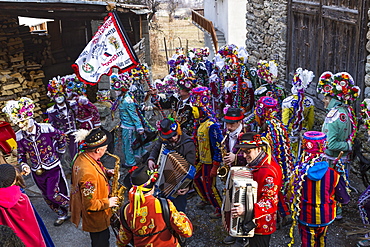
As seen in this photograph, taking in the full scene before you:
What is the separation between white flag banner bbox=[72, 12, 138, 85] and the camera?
22.7ft

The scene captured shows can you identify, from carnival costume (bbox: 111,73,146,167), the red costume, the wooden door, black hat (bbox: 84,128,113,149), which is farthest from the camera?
carnival costume (bbox: 111,73,146,167)

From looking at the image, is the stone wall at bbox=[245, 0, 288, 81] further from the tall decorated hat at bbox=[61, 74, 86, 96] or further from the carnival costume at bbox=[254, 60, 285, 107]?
the tall decorated hat at bbox=[61, 74, 86, 96]

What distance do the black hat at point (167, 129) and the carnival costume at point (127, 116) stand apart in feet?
10.1

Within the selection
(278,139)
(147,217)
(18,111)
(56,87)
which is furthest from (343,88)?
(56,87)

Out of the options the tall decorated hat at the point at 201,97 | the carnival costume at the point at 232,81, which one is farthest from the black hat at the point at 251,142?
the carnival costume at the point at 232,81

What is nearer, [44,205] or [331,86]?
[331,86]

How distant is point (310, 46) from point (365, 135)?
A: 2.65m

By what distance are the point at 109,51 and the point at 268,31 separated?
Answer: 563 cm

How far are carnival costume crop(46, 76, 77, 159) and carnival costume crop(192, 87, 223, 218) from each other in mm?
2824

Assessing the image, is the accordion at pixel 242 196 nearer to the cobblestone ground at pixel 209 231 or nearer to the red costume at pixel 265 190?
the red costume at pixel 265 190

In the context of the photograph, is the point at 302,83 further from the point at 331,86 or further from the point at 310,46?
the point at 310,46

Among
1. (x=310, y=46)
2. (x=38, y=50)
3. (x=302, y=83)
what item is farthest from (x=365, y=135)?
(x=38, y=50)

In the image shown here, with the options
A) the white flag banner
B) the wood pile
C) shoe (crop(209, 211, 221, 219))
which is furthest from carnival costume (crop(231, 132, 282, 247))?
the wood pile

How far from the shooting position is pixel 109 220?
4.85 metres
